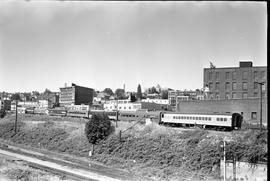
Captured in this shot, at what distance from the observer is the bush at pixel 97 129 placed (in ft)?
117

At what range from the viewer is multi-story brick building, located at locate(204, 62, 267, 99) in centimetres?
5166

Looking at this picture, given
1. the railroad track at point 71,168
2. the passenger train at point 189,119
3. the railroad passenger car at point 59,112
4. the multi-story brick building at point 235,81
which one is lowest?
the railroad track at point 71,168

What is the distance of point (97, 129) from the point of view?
3600 cm

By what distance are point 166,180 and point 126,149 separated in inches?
360

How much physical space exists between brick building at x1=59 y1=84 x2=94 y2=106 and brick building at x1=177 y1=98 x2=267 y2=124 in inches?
2945

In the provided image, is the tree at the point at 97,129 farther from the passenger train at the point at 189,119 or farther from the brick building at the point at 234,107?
the brick building at the point at 234,107

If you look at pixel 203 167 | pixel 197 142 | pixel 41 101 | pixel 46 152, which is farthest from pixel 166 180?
pixel 41 101

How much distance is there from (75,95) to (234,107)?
84.8 meters

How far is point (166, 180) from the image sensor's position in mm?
24016

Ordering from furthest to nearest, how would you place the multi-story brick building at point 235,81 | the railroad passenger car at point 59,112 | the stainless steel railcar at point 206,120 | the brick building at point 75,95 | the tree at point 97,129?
1. the brick building at point 75,95
2. the railroad passenger car at point 59,112
3. the multi-story brick building at point 235,81
4. the tree at point 97,129
5. the stainless steel railcar at point 206,120

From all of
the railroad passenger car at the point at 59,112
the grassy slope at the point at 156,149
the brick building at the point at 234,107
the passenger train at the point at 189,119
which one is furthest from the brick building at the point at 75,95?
the grassy slope at the point at 156,149

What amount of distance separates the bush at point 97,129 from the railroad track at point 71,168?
4668mm

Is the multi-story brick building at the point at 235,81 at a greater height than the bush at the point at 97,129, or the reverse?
the multi-story brick building at the point at 235,81

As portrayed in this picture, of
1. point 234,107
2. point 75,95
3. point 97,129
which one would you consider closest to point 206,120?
point 234,107
